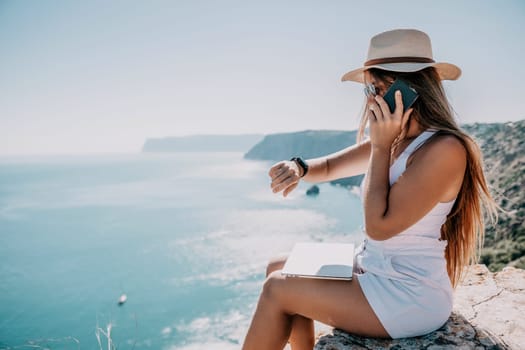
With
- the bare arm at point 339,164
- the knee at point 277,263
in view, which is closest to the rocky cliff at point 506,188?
the bare arm at point 339,164

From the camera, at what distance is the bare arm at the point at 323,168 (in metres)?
1.76

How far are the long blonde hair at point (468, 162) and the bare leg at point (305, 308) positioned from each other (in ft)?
1.76

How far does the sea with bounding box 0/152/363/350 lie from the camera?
31031 mm

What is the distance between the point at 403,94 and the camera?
1.21 meters

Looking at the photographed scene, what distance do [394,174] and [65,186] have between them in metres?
129

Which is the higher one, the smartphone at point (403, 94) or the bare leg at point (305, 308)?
the smartphone at point (403, 94)

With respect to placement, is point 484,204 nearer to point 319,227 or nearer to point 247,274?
point 247,274

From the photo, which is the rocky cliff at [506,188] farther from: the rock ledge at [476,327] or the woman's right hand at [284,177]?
the woman's right hand at [284,177]

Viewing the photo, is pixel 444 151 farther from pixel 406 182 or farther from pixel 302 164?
Result: pixel 302 164

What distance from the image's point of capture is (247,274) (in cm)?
3925

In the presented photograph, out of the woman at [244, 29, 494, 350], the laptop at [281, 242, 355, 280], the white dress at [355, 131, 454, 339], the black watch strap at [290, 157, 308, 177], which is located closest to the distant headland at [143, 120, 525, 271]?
the woman at [244, 29, 494, 350]

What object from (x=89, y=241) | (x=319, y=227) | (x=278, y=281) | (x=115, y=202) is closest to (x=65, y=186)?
(x=115, y=202)

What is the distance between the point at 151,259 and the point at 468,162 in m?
→ 47.2

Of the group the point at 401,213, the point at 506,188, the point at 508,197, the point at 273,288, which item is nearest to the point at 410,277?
the point at 401,213
